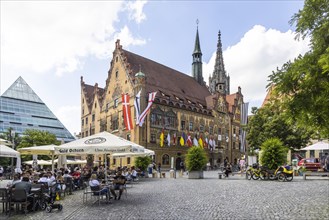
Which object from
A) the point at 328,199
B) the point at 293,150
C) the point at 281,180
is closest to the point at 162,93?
the point at 293,150

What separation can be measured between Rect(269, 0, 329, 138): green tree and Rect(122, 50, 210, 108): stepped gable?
134 ft

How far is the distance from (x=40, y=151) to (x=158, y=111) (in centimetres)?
3007

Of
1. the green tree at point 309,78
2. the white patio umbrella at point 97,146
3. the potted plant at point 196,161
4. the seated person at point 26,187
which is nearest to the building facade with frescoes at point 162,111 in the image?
the potted plant at point 196,161

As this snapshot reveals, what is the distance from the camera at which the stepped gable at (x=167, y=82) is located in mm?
52688

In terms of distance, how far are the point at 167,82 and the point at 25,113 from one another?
52.0 m

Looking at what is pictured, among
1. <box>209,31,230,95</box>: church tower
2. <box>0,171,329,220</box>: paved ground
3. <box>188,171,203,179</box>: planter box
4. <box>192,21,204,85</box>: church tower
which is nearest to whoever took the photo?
<box>0,171,329,220</box>: paved ground

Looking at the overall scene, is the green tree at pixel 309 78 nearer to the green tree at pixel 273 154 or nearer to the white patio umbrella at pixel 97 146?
the white patio umbrella at pixel 97 146

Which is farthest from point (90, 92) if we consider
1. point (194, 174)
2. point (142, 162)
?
point (194, 174)

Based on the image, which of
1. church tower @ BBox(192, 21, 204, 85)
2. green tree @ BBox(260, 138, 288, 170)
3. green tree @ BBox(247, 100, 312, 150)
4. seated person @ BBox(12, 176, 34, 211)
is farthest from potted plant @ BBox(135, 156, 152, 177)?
church tower @ BBox(192, 21, 204, 85)

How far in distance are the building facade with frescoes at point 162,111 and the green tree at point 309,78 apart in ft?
103

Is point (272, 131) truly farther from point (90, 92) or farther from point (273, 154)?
point (90, 92)

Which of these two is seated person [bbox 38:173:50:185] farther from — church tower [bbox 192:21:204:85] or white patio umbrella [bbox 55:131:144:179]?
church tower [bbox 192:21:204:85]

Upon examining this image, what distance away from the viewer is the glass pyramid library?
281ft

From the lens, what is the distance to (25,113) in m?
91.2
